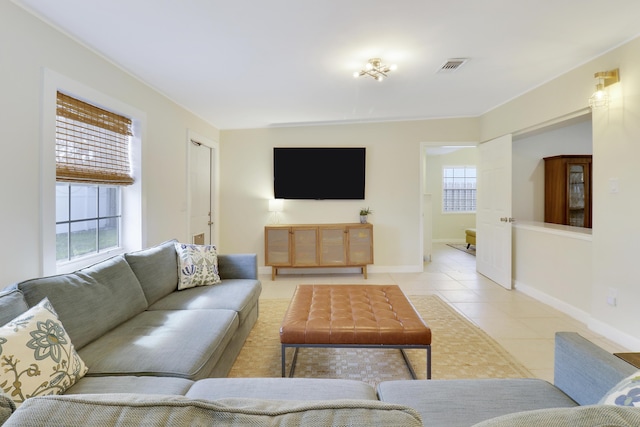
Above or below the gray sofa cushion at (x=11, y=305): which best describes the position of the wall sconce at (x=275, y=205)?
above

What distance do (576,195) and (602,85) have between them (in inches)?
101

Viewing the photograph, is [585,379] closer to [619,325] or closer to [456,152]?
[619,325]

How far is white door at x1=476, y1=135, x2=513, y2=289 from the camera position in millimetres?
4062

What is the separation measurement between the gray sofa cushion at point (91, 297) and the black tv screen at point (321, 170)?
121 inches

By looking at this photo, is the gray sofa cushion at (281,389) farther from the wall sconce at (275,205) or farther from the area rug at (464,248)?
the area rug at (464,248)

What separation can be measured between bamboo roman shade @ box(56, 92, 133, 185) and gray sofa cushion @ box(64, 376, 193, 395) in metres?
1.50

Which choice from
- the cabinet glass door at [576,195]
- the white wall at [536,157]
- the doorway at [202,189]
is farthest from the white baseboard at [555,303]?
the doorway at [202,189]

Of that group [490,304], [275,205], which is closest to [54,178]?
[275,205]

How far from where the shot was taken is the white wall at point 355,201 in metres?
4.96

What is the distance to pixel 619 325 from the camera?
2.58m

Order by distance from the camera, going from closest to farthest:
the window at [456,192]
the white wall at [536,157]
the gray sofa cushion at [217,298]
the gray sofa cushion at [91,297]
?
the gray sofa cushion at [91,297], the gray sofa cushion at [217,298], the white wall at [536,157], the window at [456,192]

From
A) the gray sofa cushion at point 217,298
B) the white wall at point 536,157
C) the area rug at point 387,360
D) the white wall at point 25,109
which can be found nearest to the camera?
the white wall at point 25,109

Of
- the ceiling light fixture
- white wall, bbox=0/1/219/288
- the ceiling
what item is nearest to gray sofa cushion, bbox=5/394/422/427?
white wall, bbox=0/1/219/288

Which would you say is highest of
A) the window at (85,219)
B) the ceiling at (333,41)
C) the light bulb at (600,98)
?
the ceiling at (333,41)
